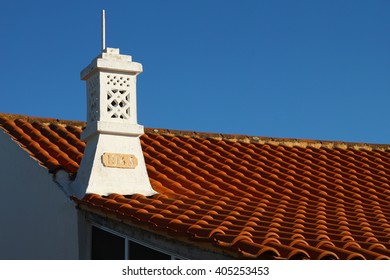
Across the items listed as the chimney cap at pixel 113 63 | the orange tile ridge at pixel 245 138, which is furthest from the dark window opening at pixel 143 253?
the orange tile ridge at pixel 245 138

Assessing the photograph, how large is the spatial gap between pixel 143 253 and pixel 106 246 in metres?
1.10

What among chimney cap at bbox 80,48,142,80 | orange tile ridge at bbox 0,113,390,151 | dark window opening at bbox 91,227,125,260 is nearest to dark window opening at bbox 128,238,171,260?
dark window opening at bbox 91,227,125,260

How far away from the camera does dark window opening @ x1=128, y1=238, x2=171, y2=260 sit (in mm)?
9289

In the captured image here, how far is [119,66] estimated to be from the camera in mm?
11469

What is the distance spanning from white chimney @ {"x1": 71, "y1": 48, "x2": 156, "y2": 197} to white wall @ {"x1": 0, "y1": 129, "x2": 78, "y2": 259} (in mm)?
483

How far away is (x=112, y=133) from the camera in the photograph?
1134 cm

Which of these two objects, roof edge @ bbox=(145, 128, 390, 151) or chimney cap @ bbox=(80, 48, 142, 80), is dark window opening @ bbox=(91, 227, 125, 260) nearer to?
chimney cap @ bbox=(80, 48, 142, 80)

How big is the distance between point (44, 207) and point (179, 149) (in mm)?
2939

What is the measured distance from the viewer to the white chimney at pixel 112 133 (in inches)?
439

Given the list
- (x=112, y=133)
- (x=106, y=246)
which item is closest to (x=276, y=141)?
(x=112, y=133)

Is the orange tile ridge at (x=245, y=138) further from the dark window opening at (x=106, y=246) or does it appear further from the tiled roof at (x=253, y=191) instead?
the dark window opening at (x=106, y=246)

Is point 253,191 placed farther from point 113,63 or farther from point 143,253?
point 143,253
